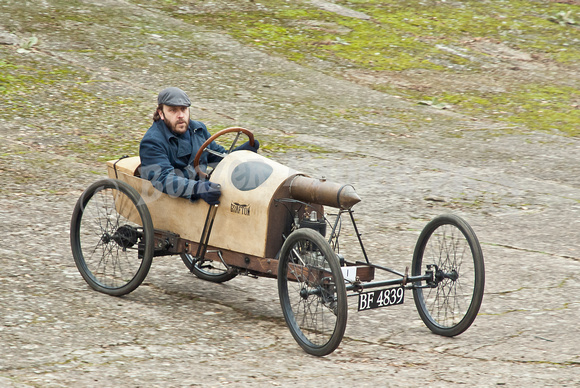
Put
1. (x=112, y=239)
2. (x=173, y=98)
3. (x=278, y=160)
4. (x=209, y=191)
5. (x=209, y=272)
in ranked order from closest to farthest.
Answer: (x=209, y=191) → (x=173, y=98) → (x=112, y=239) → (x=209, y=272) → (x=278, y=160)

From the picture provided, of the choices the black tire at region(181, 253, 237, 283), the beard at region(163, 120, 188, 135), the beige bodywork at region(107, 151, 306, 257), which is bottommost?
the black tire at region(181, 253, 237, 283)

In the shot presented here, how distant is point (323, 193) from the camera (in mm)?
4941

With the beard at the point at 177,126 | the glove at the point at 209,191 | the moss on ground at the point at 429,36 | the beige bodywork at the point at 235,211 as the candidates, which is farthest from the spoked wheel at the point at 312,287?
the moss on ground at the point at 429,36

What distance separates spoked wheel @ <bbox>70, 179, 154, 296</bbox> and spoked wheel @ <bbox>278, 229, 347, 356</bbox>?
107 centimetres

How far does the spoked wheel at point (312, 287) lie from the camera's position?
4.40 meters

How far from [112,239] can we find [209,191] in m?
1.06

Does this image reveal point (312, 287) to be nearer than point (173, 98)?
Yes

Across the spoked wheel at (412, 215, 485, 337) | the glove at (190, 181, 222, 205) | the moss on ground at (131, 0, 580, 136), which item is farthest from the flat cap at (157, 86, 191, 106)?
the moss on ground at (131, 0, 580, 136)

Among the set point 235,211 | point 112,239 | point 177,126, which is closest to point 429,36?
point 177,126

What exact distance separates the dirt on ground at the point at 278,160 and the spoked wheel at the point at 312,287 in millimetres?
133

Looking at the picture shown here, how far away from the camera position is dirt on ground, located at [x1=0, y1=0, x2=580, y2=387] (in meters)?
4.51

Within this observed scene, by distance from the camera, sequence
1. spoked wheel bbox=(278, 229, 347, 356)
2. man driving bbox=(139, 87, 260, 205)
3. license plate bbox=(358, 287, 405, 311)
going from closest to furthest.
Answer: spoked wheel bbox=(278, 229, 347, 356) < license plate bbox=(358, 287, 405, 311) < man driving bbox=(139, 87, 260, 205)

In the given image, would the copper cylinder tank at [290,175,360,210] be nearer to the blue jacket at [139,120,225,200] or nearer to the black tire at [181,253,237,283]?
the blue jacket at [139,120,225,200]

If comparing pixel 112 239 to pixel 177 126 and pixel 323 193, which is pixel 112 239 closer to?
pixel 177 126
